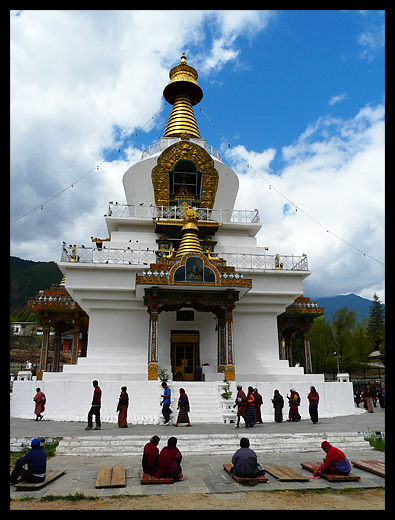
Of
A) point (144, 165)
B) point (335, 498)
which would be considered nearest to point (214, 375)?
point (335, 498)

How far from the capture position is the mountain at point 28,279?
412ft

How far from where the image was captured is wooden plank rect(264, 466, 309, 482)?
756 cm


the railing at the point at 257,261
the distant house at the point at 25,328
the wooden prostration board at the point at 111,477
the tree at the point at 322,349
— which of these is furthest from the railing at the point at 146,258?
the distant house at the point at 25,328

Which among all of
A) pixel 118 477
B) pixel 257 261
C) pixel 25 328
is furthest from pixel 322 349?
pixel 118 477

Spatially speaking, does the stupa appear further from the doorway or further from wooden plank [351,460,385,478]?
wooden plank [351,460,385,478]

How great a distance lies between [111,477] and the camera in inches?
299

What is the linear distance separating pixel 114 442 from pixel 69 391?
6500 millimetres

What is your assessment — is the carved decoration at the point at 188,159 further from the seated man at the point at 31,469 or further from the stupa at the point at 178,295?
the seated man at the point at 31,469

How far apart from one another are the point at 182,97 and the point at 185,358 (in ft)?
66.0

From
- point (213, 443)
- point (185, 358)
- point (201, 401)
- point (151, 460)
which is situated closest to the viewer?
point (151, 460)

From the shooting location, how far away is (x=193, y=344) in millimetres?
20734

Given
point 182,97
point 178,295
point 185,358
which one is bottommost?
point 185,358

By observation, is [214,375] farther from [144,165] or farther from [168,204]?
[144,165]

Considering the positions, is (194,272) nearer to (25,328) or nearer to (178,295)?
(178,295)
